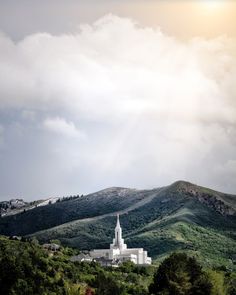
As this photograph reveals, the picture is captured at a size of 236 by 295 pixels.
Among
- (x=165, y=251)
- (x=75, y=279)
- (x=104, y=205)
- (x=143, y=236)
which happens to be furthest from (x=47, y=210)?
(x=75, y=279)

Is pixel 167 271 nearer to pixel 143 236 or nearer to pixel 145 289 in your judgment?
pixel 145 289

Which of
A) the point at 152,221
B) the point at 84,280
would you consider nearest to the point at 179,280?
the point at 84,280

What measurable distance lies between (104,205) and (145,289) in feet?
374

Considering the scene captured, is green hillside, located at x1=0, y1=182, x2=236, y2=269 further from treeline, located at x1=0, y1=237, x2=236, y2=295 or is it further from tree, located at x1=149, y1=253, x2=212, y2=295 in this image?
tree, located at x1=149, y1=253, x2=212, y2=295

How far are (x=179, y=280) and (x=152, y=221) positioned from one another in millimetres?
83978

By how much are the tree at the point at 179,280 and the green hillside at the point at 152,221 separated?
43653 millimetres

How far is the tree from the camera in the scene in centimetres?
5797

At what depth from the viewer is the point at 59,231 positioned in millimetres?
146375

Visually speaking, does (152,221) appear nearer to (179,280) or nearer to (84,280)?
(84,280)

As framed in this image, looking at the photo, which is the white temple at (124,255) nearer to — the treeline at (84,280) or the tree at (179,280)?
the treeline at (84,280)

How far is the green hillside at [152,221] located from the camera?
118688mm

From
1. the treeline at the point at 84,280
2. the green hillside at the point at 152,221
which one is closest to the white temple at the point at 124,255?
the green hillside at the point at 152,221

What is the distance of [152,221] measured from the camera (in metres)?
143

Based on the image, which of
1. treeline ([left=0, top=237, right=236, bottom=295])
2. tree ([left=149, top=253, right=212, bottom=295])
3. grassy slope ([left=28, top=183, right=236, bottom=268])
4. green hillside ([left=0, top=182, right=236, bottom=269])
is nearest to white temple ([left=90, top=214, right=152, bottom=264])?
green hillside ([left=0, top=182, right=236, bottom=269])
